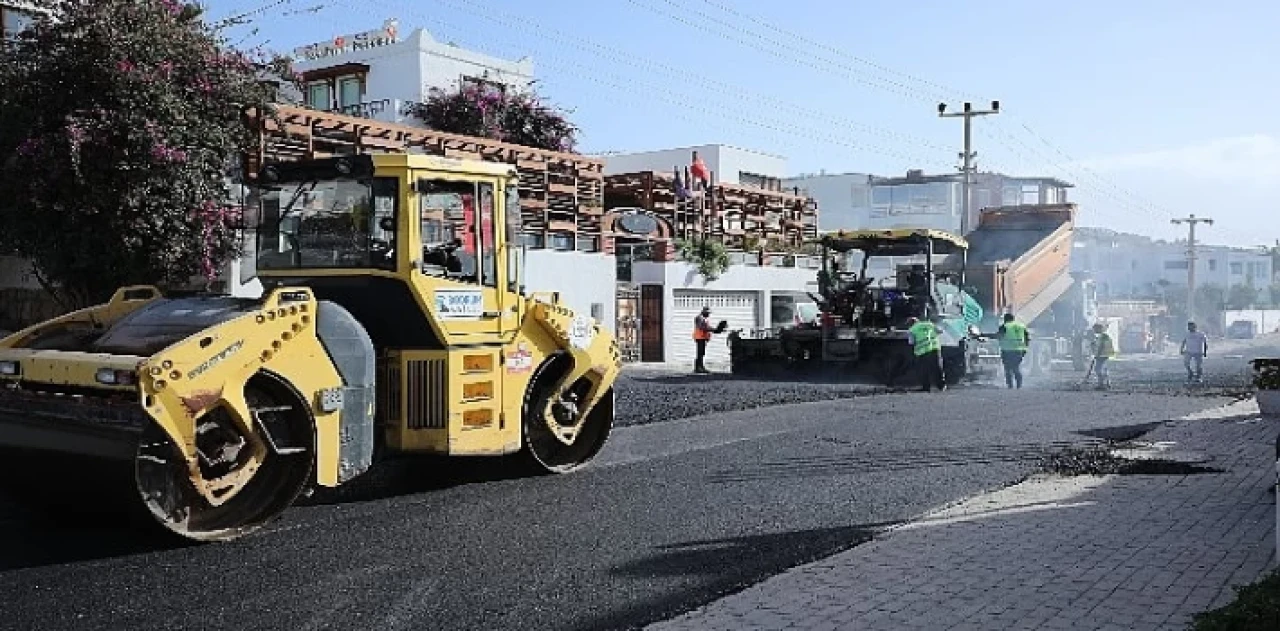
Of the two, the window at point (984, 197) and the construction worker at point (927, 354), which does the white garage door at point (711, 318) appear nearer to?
the construction worker at point (927, 354)

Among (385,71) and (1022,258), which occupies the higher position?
(385,71)

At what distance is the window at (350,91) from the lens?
1271 inches

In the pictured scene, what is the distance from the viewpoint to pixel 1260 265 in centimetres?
9075

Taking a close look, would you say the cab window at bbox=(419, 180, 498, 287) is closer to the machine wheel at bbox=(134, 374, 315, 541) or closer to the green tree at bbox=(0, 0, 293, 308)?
the machine wheel at bbox=(134, 374, 315, 541)

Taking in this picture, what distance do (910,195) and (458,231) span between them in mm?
61244

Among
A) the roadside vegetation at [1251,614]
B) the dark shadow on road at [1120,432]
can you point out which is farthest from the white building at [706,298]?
the roadside vegetation at [1251,614]

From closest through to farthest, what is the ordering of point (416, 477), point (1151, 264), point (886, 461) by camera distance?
point (416, 477), point (886, 461), point (1151, 264)

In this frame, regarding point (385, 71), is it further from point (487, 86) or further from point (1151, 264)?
point (1151, 264)

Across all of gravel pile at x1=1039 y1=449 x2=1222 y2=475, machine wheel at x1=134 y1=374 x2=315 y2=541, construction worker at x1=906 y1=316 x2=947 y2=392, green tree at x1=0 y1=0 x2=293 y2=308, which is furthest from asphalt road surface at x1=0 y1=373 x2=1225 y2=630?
green tree at x1=0 y1=0 x2=293 y2=308

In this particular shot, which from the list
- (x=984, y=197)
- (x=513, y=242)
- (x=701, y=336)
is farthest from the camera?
(x=984, y=197)

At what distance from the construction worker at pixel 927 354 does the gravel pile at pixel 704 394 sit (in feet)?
2.77

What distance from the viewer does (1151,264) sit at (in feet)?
248

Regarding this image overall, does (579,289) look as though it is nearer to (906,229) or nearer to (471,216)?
(906,229)

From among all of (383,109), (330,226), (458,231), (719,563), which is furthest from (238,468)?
(383,109)
